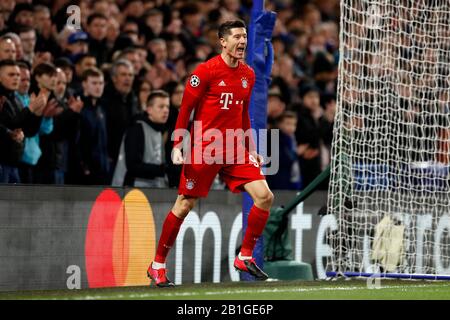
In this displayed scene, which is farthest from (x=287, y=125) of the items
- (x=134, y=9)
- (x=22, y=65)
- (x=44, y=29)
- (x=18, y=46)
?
(x=22, y=65)

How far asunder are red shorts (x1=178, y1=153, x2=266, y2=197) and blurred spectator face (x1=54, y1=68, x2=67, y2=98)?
2184 millimetres

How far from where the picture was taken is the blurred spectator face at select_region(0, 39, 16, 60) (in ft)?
34.4

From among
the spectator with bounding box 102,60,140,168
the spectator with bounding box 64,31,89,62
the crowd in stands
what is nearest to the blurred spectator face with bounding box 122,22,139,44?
the crowd in stands

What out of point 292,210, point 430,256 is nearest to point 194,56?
point 292,210

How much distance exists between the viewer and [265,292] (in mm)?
8539

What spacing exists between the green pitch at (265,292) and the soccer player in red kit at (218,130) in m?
0.32

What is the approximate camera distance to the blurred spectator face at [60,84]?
421 inches

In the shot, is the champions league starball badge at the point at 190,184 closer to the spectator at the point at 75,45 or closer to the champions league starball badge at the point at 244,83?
the champions league starball badge at the point at 244,83

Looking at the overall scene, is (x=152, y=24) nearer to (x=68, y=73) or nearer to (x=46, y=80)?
(x=68, y=73)

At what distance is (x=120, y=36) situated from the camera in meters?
13.4

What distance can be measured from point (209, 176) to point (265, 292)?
1.16 meters

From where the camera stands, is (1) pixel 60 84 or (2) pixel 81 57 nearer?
(1) pixel 60 84

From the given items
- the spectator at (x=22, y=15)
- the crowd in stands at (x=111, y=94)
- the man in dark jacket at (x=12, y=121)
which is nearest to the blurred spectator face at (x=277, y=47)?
the crowd in stands at (x=111, y=94)
